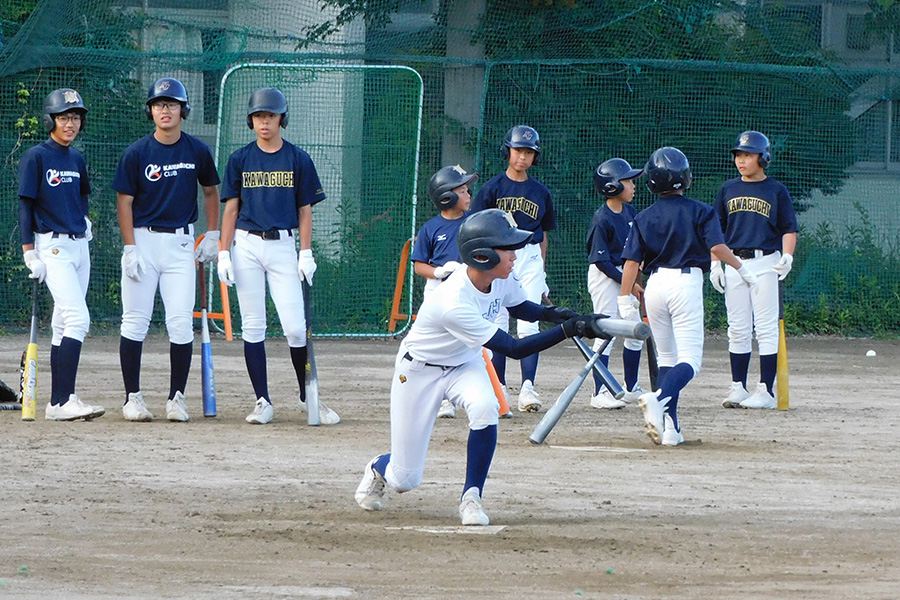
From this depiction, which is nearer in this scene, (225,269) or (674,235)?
(674,235)

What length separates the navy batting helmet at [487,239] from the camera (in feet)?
18.6

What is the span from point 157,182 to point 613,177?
3.27m

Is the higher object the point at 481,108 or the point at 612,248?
the point at 481,108

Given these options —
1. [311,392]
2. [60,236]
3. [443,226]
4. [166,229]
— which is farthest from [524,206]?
[60,236]

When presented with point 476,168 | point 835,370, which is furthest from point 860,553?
point 476,168

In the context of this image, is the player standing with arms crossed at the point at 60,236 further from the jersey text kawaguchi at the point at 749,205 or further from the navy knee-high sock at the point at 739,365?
the jersey text kawaguchi at the point at 749,205

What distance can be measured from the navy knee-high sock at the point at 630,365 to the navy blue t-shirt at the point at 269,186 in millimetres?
2621

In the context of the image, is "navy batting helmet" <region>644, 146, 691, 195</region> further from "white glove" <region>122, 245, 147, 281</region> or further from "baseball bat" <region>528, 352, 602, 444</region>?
"white glove" <region>122, 245, 147, 281</region>

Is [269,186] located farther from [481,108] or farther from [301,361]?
[481,108]

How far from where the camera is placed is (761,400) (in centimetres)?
985

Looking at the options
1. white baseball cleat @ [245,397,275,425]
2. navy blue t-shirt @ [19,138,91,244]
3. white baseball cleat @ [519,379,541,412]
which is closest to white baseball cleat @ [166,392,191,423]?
white baseball cleat @ [245,397,275,425]

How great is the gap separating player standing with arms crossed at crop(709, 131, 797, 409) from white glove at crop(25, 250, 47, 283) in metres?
4.83

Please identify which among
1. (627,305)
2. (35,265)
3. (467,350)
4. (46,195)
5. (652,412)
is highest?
(46,195)

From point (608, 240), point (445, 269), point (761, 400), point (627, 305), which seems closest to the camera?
point (627, 305)
